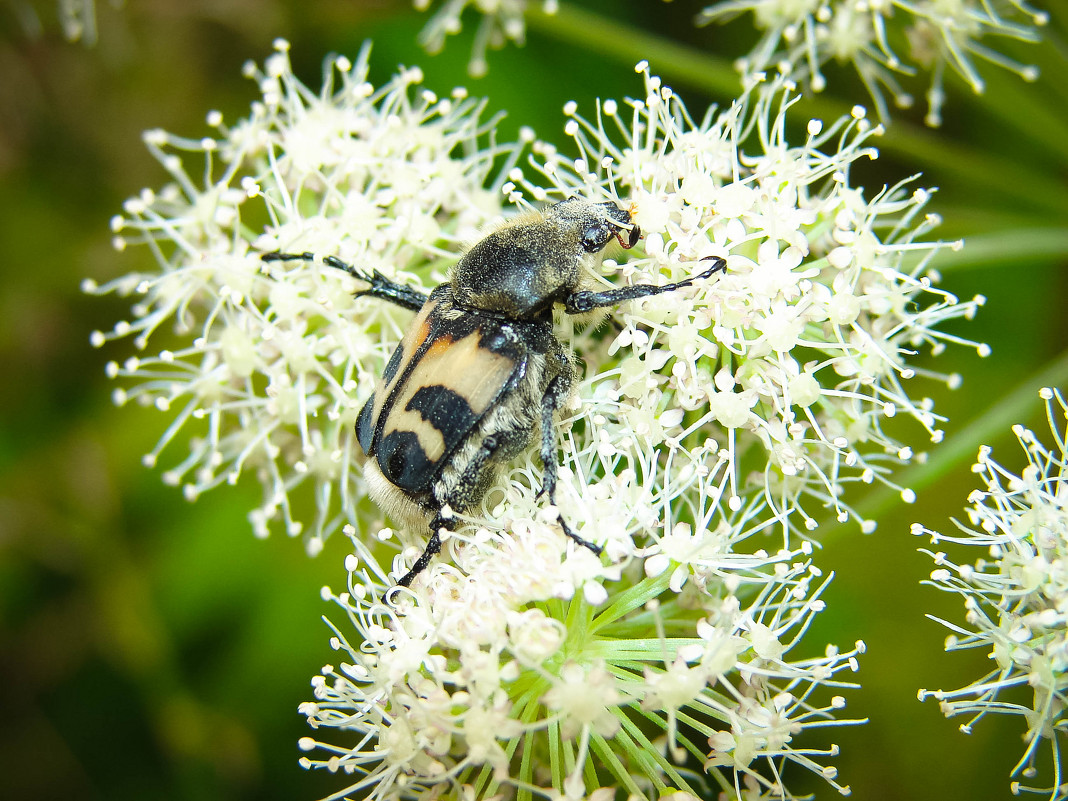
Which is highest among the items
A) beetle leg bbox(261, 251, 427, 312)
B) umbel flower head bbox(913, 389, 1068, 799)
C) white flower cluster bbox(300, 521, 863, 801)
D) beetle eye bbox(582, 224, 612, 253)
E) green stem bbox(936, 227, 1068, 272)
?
green stem bbox(936, 227, 1068, 272)

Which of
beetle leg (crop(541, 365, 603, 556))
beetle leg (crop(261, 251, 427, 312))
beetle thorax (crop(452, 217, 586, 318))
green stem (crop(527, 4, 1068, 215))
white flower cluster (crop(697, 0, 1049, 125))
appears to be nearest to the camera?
beetle leg (crop(541, 365, 603, 556))

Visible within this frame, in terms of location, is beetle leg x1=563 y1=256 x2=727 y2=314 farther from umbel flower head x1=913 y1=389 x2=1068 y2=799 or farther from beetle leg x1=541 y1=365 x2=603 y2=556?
umbel flower head x1=913 y1=389 x2=1068 y2=799

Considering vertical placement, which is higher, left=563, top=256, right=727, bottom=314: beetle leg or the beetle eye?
the beetle eye

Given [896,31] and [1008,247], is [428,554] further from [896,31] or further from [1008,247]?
[896,31]

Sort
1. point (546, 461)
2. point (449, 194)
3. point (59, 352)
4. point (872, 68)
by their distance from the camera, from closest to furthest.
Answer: point (546, 461)
point (449, 194)
point (872, 68)
point (59, 352)

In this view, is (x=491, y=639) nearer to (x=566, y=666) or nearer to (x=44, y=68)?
(x=566, y=666)

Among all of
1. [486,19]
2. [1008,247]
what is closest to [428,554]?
[1008,247]

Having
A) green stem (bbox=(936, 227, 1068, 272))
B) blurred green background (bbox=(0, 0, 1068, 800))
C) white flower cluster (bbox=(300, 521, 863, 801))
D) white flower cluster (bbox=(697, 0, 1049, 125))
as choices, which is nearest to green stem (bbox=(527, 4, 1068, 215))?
blurred green background (bbox=(0, 0, 1068, 800))

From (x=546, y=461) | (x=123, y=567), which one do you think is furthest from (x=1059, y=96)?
(x=123, y=567)
